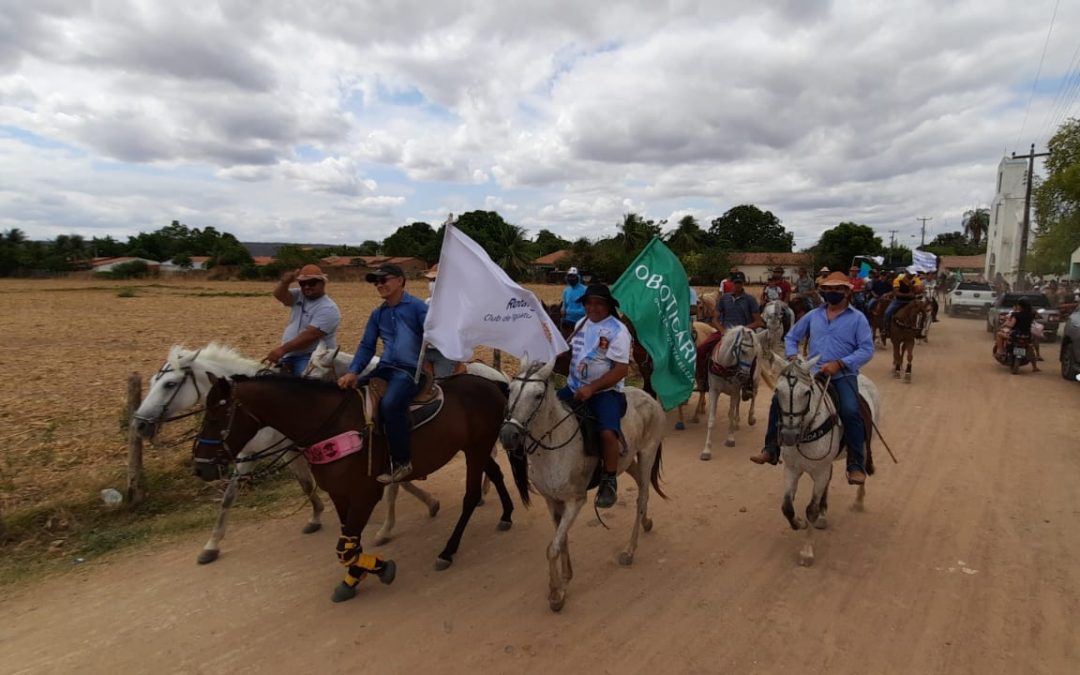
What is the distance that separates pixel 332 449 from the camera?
4473mm

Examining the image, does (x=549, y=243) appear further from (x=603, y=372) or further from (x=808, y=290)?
(x=603, y=372)

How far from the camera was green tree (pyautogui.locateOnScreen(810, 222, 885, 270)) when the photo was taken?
63375 millimetres

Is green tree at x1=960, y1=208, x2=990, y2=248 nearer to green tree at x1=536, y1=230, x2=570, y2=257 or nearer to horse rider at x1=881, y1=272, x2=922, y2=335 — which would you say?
green tree at x1=536, y1=230, x2=570, y2=257

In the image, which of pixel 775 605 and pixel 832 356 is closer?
pixel 775 605

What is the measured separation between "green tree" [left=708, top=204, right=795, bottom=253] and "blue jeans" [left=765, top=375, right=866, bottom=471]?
85981mm

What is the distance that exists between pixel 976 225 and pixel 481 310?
13424 cm

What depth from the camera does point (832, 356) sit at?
5387 mm

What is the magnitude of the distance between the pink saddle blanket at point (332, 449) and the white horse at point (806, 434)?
3526 millimetres

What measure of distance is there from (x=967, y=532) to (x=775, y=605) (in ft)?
8.59

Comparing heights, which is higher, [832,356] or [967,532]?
[832,356]

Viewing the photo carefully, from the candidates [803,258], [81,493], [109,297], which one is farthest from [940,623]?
[803,258]

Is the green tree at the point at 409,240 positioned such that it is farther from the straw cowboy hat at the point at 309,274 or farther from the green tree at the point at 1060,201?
the straw cowboy hat at the point at 309,274

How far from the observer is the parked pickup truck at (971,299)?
91.1 feet

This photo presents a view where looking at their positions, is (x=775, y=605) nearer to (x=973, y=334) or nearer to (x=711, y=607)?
(x=711, y=607)
